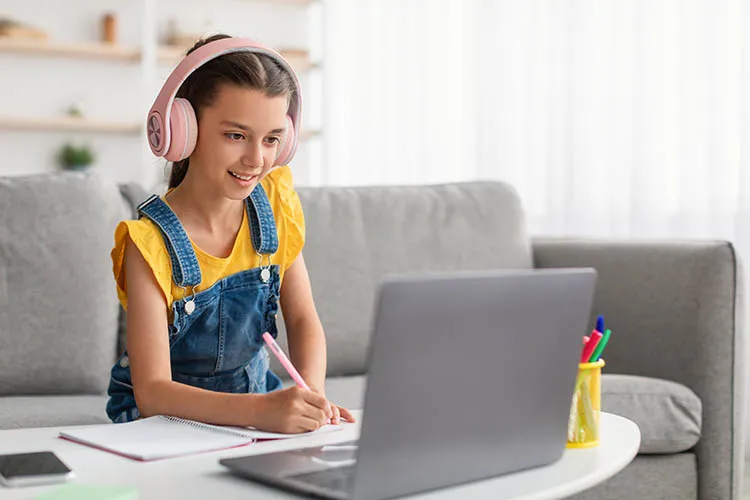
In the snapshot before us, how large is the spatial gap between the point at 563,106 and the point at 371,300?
5.54ft

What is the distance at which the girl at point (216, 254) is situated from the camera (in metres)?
1.21

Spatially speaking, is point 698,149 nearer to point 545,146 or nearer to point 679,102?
point 679,102

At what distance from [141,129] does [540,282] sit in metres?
4.20

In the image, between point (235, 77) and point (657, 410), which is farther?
point (657, 410)

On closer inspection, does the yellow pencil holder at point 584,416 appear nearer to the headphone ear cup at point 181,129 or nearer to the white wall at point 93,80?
the headphone ear cup at point 181,129

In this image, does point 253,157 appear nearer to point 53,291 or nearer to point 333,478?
point 333,478

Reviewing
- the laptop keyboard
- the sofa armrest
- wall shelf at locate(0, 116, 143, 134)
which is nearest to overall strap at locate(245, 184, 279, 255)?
the laptop keyboard

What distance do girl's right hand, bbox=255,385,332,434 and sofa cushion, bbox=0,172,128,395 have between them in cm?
106

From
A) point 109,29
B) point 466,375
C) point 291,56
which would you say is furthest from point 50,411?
point 291,56

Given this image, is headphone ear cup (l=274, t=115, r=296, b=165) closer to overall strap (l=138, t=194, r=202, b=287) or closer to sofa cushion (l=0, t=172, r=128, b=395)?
overall strap (l=138, t=194, r=202, b=287)

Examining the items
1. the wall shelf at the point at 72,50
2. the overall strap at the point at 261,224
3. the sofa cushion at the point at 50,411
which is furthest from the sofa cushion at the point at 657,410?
the wall shelf at the point at 72,50

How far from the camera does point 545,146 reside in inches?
146

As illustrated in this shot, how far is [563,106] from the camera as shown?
144 inches

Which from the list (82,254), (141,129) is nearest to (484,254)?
(82,254)
